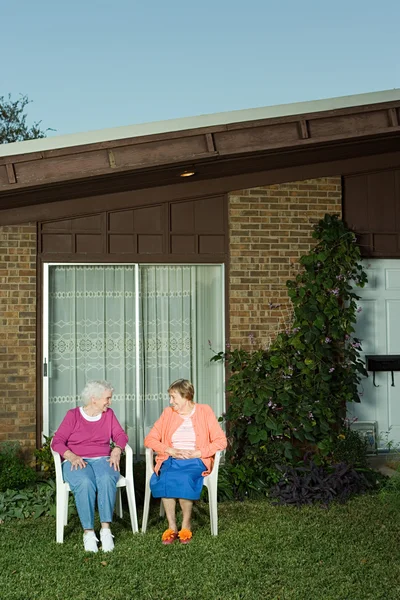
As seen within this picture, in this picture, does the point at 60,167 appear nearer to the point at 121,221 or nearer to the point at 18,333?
the point at 121,221

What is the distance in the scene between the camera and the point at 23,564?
197 inches

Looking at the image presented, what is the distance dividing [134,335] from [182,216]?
46.6 inches

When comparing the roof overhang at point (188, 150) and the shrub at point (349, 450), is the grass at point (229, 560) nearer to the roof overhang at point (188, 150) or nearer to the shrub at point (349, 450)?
the shrub at point (349, 450)

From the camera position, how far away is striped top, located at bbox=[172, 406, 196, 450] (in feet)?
19.5

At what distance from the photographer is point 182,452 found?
5.83m

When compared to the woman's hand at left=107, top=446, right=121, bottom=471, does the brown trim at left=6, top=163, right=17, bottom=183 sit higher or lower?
higher

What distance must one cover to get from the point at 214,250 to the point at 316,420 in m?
1.81

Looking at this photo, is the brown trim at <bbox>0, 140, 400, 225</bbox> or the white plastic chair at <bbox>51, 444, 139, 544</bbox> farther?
the brown trim at <bbox>0, 140, 400, 225</bbox>

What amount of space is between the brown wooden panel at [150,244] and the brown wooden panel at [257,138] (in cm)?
136

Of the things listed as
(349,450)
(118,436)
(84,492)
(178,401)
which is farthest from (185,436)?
(349,450)

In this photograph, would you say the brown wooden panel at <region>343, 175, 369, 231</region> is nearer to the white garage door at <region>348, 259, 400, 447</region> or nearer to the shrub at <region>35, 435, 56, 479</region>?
the white garage door at <region>348, 259, 400, 447</region>

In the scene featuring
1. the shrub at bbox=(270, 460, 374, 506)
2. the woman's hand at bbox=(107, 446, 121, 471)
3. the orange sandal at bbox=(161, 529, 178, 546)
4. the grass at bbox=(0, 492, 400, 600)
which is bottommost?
the grass at bbox=(0, 492, 400, 600)

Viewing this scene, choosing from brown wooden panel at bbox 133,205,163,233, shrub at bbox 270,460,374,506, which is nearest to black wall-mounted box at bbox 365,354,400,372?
shrub at bbox 270,460,374,506

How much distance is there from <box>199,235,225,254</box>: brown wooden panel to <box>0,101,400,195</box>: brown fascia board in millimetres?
1072
